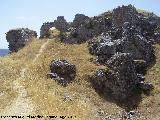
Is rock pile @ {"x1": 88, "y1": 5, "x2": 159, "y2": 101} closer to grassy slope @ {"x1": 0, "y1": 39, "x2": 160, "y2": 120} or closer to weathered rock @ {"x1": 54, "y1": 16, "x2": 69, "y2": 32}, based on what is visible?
grassy slope @ {"x1": 0, "y1": 39, "x2": 160, "y2": 120}

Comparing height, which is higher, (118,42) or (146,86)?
(118,42)

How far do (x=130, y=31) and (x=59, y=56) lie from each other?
16.2 metres

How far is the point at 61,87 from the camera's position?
5597 cm

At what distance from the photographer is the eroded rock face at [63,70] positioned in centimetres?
6019

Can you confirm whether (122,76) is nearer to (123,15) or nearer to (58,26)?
(123,15)

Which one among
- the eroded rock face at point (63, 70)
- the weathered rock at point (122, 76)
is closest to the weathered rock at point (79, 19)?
the weathered rock at point (122, 76)

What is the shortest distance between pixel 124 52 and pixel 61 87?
19471 mm

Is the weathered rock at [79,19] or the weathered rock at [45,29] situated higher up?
the weathered rock at [79,19]

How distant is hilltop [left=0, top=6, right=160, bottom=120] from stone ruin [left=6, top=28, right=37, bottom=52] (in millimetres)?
328

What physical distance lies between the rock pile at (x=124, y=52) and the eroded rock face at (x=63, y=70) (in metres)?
4.13

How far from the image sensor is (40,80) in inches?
2163

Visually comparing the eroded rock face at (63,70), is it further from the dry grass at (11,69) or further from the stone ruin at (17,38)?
the stone ruin at (17,38)

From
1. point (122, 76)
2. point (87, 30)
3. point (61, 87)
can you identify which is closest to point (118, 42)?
point (122, 76)

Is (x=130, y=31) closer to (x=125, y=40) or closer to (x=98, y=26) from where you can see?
(x=125, y=40)
